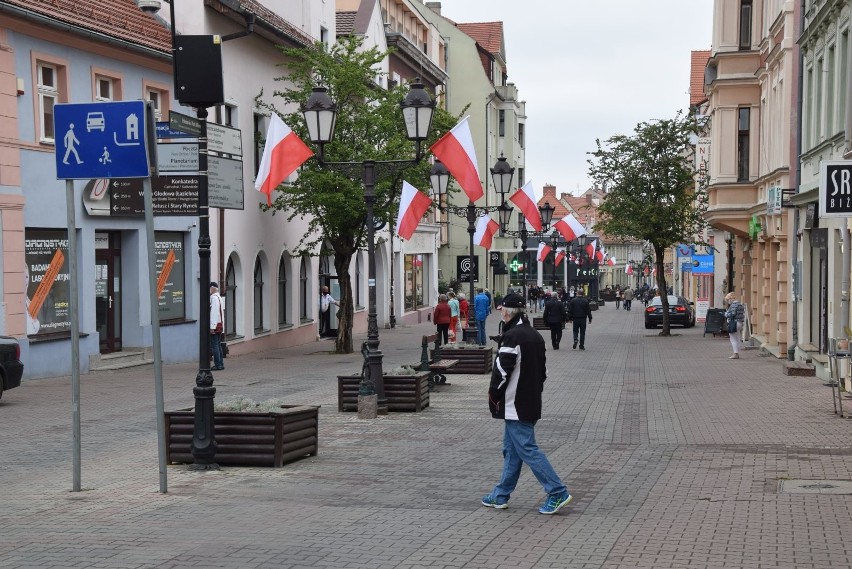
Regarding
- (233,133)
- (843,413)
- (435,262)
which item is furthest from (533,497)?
(435,262)

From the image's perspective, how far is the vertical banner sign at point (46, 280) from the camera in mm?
23297

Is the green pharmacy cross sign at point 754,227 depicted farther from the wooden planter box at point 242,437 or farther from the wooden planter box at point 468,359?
the wooden planter box at point 242,437

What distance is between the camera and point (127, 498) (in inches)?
412

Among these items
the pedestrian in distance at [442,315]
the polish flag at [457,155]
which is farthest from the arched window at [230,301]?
the polish flag at [457,155]

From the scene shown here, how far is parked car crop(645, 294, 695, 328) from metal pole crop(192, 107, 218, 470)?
38658mm

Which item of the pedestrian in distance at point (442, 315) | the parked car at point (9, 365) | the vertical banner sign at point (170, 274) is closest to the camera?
the parked car at point (9, 365)

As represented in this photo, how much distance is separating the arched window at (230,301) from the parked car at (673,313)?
2175cm

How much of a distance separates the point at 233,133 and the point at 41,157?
36.0ft

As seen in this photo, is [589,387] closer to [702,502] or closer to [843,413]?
[843,413]

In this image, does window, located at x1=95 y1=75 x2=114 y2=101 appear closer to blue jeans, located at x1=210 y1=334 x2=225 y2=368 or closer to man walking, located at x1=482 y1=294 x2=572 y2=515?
blue jeans, located at x1=210 y1=334 x2=225 y2=368

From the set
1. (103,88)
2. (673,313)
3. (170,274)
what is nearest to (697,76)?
(673,313)

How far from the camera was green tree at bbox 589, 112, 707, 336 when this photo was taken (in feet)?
143

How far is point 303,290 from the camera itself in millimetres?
40031

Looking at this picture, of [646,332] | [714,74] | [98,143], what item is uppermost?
[714,74]
